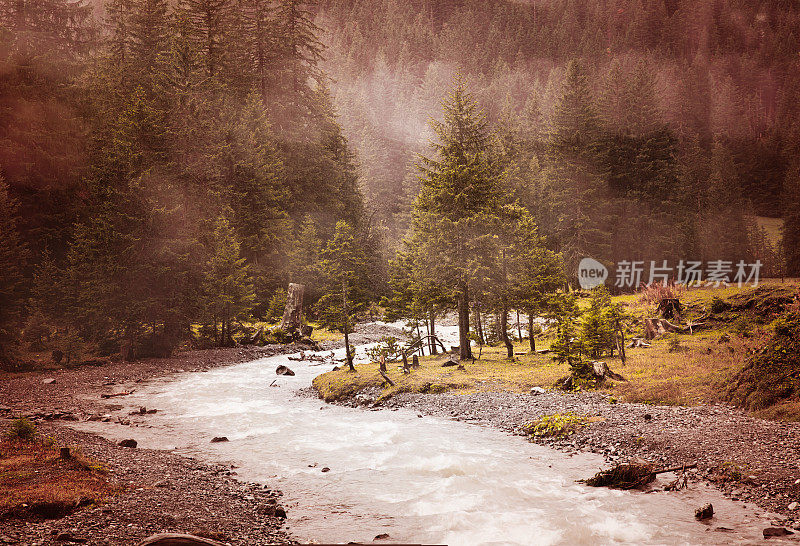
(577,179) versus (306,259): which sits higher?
(577,179)

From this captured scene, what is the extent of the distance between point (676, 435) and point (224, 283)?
32.0m

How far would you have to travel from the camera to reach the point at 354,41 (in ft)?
438

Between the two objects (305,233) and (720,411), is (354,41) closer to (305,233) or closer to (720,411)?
(305,233)

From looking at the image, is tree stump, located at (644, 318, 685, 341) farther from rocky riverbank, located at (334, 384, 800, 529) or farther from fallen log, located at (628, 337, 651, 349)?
rocky riverbank, located at (334, 384, 800, 529)

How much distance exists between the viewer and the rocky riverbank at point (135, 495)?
24.6 feet

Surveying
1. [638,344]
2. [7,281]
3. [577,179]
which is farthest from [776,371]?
[577,179]

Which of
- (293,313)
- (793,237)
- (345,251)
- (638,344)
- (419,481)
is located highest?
(793,237)

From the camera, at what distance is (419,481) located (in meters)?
12.2

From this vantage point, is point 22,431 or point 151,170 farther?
point 151,170

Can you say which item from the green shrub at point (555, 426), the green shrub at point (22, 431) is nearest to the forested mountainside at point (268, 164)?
the green shrub at point (555, 426)

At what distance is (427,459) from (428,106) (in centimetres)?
8902

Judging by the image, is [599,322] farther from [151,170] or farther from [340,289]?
[151,170]

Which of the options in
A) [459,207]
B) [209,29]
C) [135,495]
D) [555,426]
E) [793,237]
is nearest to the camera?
[135,495]

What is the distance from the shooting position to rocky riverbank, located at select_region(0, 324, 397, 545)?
7.51 m
